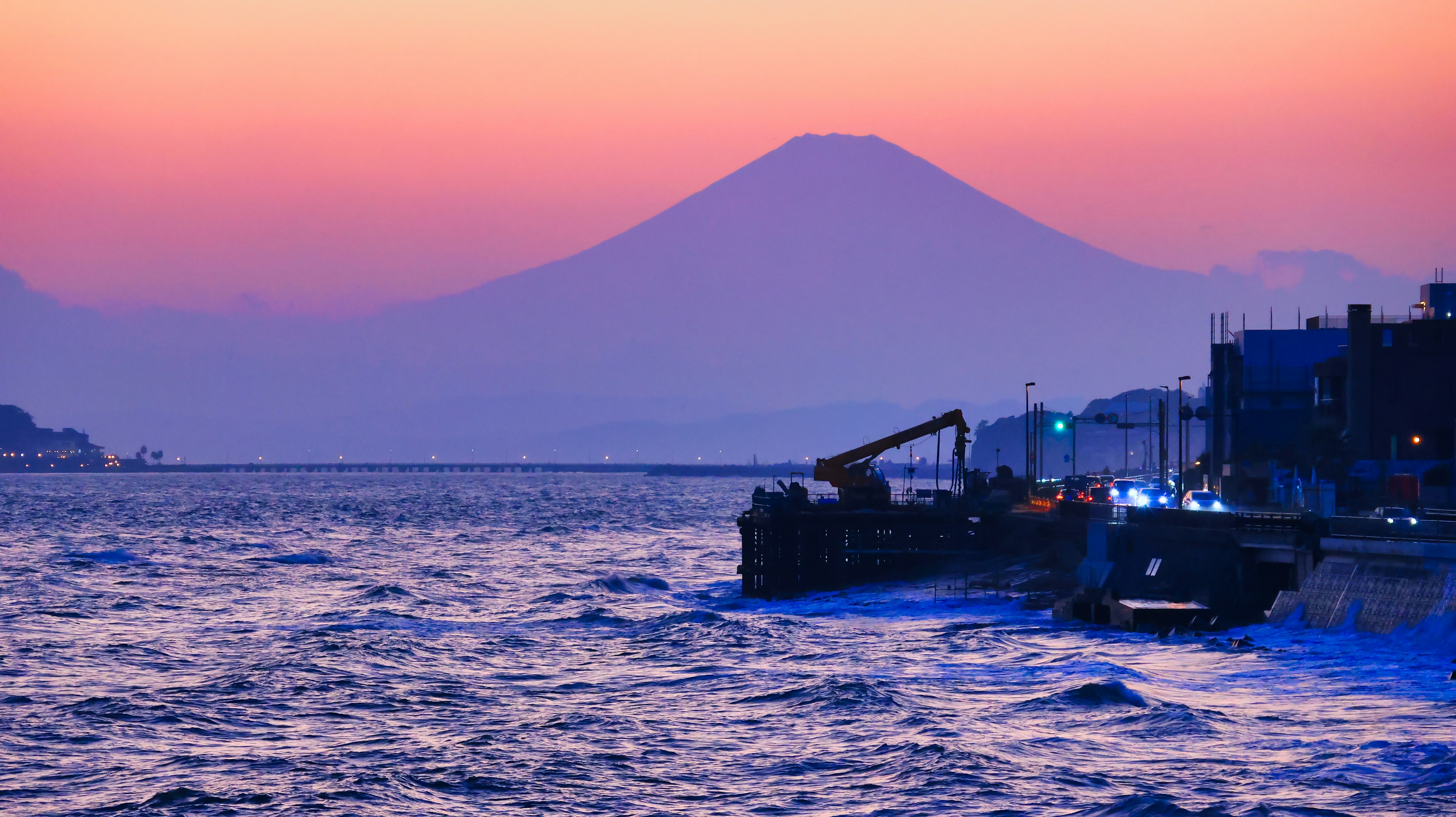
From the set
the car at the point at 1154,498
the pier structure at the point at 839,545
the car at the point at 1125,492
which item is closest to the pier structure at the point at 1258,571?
the car at the point at 1154,498

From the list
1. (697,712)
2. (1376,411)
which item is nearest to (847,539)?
(1376,411)

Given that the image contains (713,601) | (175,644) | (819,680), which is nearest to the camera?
(819,680)

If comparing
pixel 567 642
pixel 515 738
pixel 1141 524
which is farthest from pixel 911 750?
pixel 1141 524

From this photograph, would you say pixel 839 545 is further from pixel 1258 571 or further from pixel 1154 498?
pixel 1258 571

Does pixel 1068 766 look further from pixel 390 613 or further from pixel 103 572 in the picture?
pixel 103 572

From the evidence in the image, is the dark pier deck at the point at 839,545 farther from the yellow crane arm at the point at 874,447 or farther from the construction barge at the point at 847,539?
the yellow crane arm at the point at 874,447

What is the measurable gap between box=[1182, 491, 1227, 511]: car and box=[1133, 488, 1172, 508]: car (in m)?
1.30

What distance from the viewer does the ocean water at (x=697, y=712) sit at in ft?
91.9

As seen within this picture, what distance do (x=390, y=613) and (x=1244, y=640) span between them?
35.1 metres

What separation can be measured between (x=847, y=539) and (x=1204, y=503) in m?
18.5

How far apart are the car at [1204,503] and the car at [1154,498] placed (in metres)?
1.30

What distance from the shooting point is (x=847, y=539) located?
75062 millimetres

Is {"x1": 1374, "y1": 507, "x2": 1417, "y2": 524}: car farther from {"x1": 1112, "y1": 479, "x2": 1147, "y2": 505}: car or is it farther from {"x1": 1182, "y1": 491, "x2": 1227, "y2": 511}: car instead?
{"x1": 1112, "y1": 479, "x2": 1147, "y2": 505}: car

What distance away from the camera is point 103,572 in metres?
85.4
